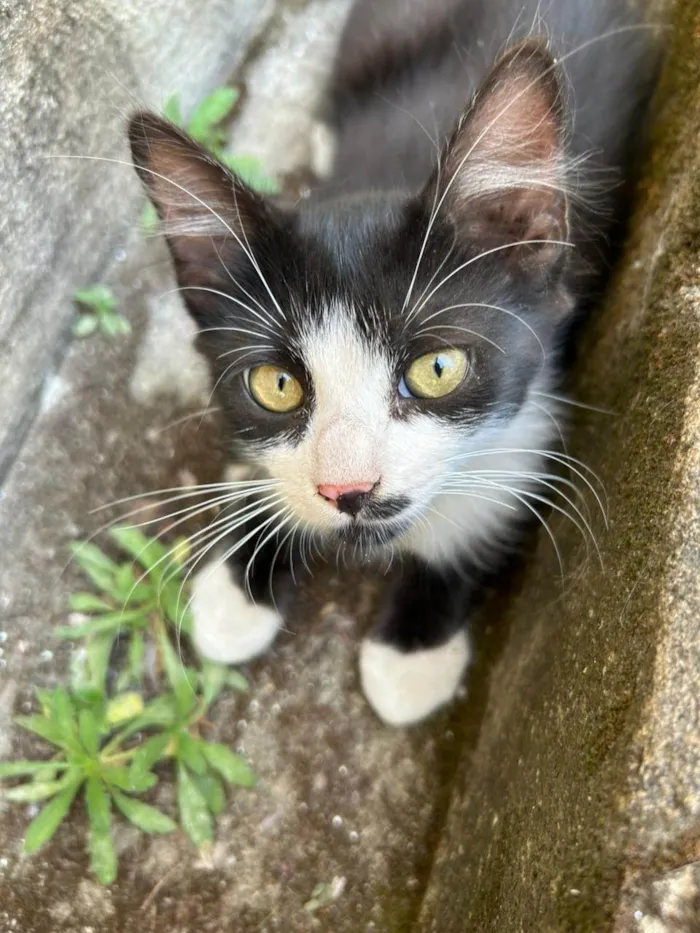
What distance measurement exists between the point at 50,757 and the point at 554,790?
32.0 inches

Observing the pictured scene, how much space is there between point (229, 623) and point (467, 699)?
0.42 meters

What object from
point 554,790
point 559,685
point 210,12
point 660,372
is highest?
point 210,12

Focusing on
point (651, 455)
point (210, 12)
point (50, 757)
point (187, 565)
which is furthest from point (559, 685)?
point (210, 12)

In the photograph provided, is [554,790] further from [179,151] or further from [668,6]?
[668,6]

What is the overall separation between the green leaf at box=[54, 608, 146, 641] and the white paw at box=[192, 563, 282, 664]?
10 centimetres

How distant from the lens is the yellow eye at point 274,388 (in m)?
0.97

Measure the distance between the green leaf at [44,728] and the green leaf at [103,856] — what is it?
145mm

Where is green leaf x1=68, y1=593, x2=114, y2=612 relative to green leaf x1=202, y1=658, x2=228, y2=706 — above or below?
above

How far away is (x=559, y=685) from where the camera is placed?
0.96m

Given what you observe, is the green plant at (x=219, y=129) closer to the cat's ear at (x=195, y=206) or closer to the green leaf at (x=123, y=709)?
the cat's ear at (x=195, y=206)

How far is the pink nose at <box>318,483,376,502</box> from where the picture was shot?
2.86ft

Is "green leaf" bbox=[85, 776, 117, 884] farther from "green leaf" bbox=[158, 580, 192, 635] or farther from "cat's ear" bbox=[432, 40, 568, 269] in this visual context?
"cat's ear" bbox=[432, 40, 568, 269]

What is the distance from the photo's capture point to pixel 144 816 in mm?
1208

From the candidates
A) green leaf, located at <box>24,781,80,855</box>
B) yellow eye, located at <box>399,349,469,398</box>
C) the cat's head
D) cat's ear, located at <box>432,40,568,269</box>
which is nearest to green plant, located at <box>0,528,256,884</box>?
green leaf, located at <box>24,781,80,855</box>
